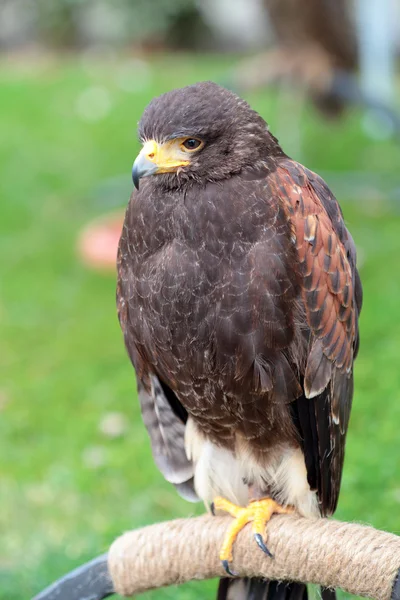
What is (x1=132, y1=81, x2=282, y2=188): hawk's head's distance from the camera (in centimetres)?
232

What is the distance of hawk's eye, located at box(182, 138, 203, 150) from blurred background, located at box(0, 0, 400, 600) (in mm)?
1769

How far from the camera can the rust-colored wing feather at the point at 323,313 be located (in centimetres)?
233

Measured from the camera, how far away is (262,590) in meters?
2.57

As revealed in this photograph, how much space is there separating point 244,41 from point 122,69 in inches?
190

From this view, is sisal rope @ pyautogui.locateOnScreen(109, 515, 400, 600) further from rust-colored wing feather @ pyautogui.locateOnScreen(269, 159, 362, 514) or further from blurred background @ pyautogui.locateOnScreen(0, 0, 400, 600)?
blurred background @ pyautogui.locateOnScreen(0, 0, 400, 600)

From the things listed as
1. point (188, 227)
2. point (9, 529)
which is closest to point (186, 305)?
point (188, 227)

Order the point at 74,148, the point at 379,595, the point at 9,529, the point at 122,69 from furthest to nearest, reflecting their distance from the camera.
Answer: the point at 122,69
the point at 74,148
the point at 9,529
the point at 379,595

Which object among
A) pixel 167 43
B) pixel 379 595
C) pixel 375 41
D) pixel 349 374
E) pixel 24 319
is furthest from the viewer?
pixel 167 43

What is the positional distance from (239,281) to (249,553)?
30.8 inches

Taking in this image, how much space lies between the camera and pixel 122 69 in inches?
555

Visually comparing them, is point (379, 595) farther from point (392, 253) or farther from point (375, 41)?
point (375, 41)

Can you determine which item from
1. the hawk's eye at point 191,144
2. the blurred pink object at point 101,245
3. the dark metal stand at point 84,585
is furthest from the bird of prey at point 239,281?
the blurred pink object at point 101,245

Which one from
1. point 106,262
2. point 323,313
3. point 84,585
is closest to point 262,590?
point 84,585

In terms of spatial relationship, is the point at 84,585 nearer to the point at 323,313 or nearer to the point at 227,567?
the point at 227,567
